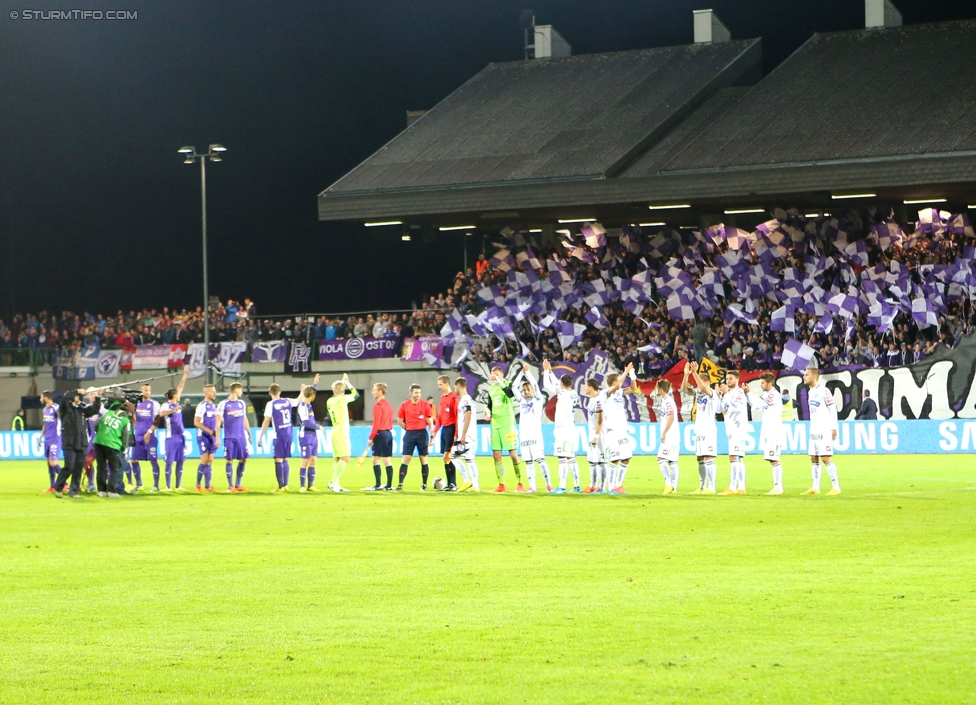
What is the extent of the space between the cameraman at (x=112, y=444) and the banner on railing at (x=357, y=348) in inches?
883

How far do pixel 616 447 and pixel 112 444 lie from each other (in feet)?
31.5

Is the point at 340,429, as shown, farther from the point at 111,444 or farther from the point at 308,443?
the point at 111,444

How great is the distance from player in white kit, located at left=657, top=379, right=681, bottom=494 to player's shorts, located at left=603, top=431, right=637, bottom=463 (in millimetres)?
585

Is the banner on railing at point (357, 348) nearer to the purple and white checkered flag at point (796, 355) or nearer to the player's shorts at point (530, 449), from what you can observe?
the purple and white checkered flag at point (796, 355)

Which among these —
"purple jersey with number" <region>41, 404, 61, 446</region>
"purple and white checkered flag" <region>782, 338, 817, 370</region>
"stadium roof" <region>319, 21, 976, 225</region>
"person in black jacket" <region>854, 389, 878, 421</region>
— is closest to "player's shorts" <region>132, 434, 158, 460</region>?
"purple jersey with number" <region>41, 404, 61, 446</region>

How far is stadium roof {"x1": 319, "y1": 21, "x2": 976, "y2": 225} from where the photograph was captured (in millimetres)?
41312

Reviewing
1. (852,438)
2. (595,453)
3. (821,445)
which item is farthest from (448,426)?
(852,438)

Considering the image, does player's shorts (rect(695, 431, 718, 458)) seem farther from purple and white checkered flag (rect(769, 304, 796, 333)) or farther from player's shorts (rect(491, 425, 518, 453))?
purple and white checkered flag (rect(769, 304, 796, 333))

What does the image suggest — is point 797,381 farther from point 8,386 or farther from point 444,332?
point 8,386

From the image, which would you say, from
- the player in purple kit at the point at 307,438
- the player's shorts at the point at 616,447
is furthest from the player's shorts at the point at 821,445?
the player in purple kit at the point at 307,438

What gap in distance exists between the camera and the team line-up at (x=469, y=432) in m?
24.1

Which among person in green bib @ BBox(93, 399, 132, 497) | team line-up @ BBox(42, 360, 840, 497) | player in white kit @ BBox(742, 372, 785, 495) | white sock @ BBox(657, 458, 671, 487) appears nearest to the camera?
player in white kit @ BBox(742, 372, 785, 495)

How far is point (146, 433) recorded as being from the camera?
1126 inches

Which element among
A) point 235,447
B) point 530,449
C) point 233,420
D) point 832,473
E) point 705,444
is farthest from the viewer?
point 233,420
